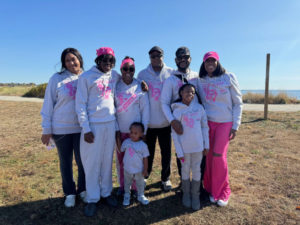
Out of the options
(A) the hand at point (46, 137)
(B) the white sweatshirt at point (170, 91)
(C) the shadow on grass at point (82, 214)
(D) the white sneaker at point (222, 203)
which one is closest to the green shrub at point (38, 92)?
(C) the shadow on grass at point (82, 214)

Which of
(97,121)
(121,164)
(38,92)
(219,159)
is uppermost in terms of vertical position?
(38,92)

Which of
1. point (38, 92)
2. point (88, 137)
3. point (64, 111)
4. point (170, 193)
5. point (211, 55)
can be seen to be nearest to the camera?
point (88, 137)

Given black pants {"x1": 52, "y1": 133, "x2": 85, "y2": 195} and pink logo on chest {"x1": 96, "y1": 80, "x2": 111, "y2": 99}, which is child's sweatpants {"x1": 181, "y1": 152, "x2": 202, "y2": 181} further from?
black pants {"x1": 52, "y1": 133, "x2": 85, "y2": 195}

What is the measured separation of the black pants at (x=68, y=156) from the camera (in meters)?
2.81

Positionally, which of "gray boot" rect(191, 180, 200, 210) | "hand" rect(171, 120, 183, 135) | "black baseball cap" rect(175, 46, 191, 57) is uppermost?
"black baseball cap" rect(175, 46, 191, 57)

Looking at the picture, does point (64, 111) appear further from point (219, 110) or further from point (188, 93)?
point (219, 110)

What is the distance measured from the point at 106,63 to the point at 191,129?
1.44 metres

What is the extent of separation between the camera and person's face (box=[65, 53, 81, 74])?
2.79m

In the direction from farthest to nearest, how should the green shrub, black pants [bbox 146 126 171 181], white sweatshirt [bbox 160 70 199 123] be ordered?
1. the green shrub
2. black pants [bbox 146 126 171 181]
3. white sweatshirt [bbox 160 70 199 123]

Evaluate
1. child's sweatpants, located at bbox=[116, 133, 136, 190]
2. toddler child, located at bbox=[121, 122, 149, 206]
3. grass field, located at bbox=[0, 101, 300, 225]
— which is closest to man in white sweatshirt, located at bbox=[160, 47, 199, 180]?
toddler child, located at bbox=[121, 122, 149, 206]

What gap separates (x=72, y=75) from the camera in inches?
113

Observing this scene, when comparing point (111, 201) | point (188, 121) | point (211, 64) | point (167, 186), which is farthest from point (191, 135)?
point (111, 201)

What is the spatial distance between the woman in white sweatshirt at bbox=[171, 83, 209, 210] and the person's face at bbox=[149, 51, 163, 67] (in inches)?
23.0

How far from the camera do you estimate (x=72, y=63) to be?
9.21 ft
